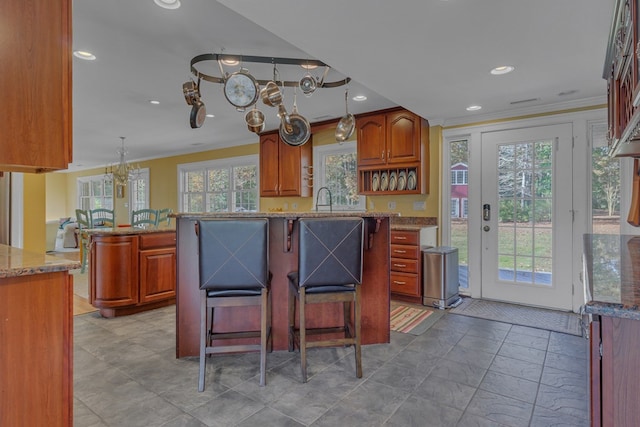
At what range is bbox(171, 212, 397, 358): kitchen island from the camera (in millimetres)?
2508

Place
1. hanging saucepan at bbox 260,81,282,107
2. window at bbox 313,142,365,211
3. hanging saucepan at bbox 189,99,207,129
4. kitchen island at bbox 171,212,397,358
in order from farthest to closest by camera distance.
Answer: window at bbox 313,142,365,211
hanging saucepan at bbox 189,99,207,129
hanging saucepan at bbox 260,81,282,107
kitchen island at bbox 171,212,397,358

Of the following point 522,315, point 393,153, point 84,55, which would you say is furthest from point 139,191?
point 522,315

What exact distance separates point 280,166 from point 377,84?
112 inches

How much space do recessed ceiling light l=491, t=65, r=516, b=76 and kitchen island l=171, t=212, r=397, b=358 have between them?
1465 millimetres

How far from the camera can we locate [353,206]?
5285mm


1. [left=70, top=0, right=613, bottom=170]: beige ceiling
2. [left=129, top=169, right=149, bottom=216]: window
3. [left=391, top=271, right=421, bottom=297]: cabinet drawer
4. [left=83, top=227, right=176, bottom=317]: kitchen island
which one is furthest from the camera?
[left=129, top=169, right=149, bottom=216]: window

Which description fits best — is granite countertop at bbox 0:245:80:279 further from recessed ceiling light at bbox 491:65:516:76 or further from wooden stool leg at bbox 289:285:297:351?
recessed ceiling light at bbox 491:65:516:76

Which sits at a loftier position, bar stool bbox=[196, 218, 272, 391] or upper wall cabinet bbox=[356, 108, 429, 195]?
upper wall cabinet bbox=[356, 108, 429, 195]

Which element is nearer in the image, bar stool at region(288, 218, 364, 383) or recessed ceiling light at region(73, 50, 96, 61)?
bar stool at region(288, 218, 364, 383)

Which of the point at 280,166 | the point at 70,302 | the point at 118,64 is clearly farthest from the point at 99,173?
the point at 70,302

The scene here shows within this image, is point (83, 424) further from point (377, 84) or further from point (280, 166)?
point (280, 166)

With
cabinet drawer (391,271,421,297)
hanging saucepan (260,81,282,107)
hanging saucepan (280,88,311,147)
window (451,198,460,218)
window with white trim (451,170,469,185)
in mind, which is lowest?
cabinet drawer (391,271,421,297)

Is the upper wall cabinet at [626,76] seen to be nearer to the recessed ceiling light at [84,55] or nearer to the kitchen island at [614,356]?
the kitchen island at [614,356]

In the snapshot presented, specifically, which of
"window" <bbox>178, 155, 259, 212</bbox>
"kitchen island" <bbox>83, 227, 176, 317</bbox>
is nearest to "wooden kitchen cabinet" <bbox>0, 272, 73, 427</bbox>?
"kitchen island" <bbox>83, 227, 176, 317</bbox>
